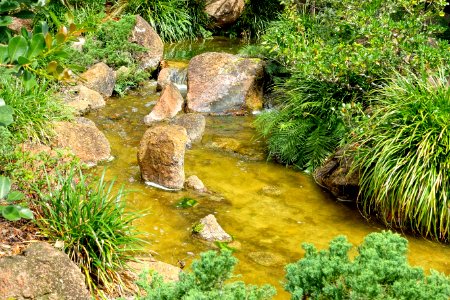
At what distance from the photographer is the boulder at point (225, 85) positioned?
10023 millimetres

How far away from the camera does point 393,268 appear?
276cm

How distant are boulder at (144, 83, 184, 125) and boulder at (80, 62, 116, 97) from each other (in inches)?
Result: 46.1

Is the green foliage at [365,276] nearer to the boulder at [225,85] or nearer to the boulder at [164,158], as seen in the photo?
the boulder at [164,158]

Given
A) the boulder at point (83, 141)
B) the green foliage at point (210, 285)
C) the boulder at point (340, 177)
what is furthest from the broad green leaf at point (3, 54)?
the boulder at point (83, 141)

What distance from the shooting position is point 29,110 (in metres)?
6.96

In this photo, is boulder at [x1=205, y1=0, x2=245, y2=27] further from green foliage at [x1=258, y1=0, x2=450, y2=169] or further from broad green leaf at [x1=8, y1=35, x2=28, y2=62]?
broad green leaf at [x1=8, y1=35, x2=28, y2=62]

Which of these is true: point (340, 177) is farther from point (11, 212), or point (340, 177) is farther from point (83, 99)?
point (11, 212)

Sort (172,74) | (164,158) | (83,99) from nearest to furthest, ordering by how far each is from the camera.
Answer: (164,158) < (83,99) < (172,74)

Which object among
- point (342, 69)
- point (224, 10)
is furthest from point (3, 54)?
point (224, 10)

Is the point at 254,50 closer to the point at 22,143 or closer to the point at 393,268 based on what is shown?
the point at 22,143

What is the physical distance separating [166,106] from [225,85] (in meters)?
1.23

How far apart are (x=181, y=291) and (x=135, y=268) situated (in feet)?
7.19

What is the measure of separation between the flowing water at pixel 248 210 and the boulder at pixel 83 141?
0.66 ft

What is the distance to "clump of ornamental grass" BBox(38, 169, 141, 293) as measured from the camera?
4.71 meters
